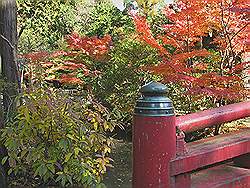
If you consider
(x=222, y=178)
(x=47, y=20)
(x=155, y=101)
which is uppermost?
(x=47, y=20)

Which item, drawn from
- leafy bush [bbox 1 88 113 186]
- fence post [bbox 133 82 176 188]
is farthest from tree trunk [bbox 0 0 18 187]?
fence post [bbox 133 82 176 188]

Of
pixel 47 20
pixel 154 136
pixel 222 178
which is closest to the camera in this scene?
pixel 154 136

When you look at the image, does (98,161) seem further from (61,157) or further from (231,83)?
(231,83)

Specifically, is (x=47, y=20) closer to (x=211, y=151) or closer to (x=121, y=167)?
(x=121, y=167)

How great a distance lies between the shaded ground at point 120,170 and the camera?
485 cm

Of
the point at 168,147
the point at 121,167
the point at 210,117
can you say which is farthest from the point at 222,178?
the point at 121,167

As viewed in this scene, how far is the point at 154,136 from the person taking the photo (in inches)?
69.0

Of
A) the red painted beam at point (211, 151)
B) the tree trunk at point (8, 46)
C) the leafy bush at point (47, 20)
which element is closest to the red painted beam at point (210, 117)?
the red painted beam at point (211, 151)

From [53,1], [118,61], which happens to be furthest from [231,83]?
[53,1]

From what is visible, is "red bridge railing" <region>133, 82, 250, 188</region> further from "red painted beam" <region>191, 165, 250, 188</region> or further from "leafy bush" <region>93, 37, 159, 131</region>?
"leafy bush" <region>93, 37, 159, 131</region>

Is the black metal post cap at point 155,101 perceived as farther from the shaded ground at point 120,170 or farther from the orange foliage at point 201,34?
the orange foliage at point 201,34

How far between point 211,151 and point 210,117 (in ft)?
0.62

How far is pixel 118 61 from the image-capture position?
7227mm

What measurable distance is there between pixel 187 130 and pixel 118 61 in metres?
5.34
